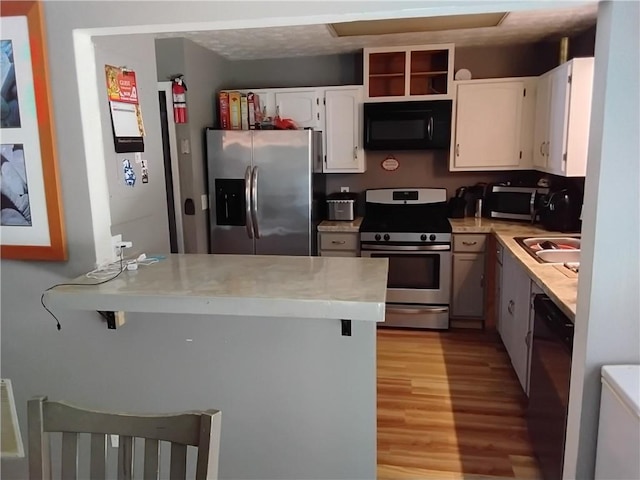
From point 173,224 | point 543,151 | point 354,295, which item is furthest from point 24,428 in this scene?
point 543,151

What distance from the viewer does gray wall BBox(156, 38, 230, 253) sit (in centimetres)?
348

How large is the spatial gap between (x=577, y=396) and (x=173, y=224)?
3023mm

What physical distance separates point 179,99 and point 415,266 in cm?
217

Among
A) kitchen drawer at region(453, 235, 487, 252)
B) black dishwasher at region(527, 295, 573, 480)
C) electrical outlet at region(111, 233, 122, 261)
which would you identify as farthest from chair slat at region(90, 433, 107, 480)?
kitchen drawer at region(453, 235, 487, 252)

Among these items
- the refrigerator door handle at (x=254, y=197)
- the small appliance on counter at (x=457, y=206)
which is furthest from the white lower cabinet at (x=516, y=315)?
the refrigerator door handle at (x=254, y=197)

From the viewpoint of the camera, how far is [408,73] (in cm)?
380

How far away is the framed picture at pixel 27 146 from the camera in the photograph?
1.62m

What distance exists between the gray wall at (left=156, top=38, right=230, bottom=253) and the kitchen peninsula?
1.89m

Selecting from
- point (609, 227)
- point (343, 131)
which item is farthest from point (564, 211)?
point (609, 227)

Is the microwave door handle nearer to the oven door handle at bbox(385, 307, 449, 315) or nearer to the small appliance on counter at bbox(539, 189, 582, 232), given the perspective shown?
the small appliance on counter at bbox(539, 189, 582, 232)

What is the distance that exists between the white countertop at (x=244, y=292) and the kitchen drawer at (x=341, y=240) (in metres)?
2.05

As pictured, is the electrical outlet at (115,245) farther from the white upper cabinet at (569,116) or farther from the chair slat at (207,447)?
the white upper cabinet at (569,116)

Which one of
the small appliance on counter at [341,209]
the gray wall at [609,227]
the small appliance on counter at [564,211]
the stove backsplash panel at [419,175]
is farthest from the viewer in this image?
the stove backsplash panel at [419,175]

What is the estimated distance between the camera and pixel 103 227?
180cm
